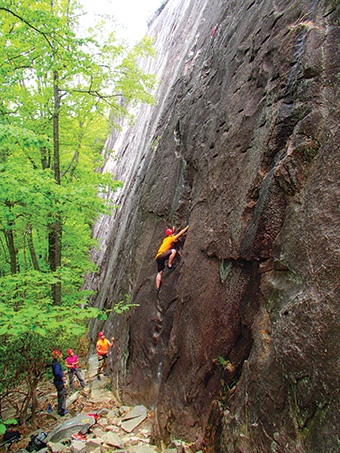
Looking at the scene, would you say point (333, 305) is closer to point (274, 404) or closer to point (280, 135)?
point (274, 404)

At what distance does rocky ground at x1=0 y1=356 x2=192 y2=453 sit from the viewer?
5340 mm

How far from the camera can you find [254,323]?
157 inches

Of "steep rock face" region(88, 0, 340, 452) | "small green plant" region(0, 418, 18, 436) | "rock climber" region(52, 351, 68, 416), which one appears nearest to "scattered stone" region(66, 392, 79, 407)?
"rock climber" region(52, 351, 68, 416)

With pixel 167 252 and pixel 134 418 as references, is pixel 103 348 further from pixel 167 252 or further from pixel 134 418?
pixel 167 252

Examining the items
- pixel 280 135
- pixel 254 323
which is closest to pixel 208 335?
pixel 254 323

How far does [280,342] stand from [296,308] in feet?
1.54

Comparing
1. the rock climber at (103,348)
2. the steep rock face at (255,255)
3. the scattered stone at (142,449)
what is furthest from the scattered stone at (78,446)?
the rock climber at (103,348)

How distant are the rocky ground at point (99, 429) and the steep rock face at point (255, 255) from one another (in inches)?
19.6

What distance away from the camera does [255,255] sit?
4230mm

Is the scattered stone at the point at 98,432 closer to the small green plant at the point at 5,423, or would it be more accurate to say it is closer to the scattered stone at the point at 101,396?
the scattered stone at the point at 101,396

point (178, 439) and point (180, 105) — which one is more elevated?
point (180, 105)

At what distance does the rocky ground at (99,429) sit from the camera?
5.34 metres

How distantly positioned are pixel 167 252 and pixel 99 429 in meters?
4.16

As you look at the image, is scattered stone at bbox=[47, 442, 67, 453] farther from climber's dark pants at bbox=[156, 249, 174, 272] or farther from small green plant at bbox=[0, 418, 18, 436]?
climber's dark pants at bbox=[156, 249, 174, 272]
